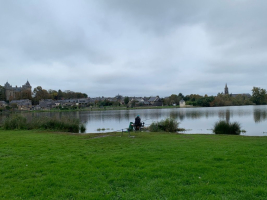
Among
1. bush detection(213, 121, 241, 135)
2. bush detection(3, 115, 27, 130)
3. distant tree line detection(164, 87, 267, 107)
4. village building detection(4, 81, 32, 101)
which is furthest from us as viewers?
village building detection(4, 81, 32, 101)

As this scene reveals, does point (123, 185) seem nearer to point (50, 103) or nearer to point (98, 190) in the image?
point (98, 190)

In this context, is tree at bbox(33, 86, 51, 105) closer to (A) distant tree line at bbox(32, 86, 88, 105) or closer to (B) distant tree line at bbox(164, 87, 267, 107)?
(A) distant tree line at bbox(32, 86, 88, 105)

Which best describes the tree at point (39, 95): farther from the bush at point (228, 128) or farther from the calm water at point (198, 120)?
the bush at point (228, 128)

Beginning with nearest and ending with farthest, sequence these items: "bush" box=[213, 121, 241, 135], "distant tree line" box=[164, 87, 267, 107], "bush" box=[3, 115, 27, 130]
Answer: "bush" box=[213, 121, 241, 135] < "bush" box=[3, 115, 27, 130] < "distant tree line" box=[164, 87, 267, 107]

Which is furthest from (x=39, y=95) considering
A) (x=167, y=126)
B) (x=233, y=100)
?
(x=167, y=126)

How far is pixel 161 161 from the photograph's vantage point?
614 centimetres

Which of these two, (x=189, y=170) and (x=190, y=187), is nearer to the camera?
(x=190, y=187)

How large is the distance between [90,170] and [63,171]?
0.73 meters

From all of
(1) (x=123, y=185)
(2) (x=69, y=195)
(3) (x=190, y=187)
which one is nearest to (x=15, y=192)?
(2) (x=69, y=195)

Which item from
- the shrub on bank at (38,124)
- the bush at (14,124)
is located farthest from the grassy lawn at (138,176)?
the bush at (14,124)

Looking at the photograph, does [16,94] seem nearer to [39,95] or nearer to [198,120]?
→ [39,95]

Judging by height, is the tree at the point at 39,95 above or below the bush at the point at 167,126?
above

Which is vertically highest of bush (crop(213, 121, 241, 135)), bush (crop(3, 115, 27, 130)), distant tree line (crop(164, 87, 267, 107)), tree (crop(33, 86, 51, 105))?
tree (crop(33, 86, 51, 105))

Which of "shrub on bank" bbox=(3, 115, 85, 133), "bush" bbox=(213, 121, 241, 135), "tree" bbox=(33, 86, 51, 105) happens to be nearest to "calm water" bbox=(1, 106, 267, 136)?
"bush" bbox=(213, 121, 241, 135)
